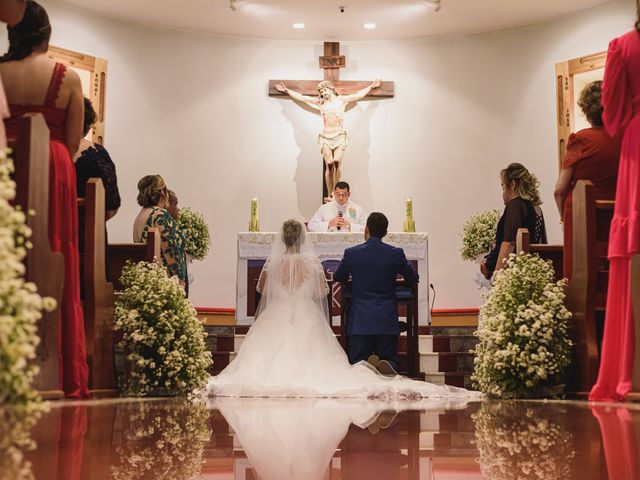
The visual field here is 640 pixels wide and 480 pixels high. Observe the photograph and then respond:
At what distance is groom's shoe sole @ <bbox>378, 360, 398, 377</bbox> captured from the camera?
24.6ft

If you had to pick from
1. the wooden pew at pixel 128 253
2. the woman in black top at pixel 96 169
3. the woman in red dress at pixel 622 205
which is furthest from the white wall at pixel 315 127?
the woman in red dress at pixel 622 205

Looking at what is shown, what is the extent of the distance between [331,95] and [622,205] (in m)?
7.75

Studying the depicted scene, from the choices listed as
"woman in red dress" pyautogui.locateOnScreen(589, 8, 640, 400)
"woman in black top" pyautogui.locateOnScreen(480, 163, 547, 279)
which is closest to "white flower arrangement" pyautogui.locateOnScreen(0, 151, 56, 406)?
"woman in red dress" pyautogui.locateOnScreen(589, 8, 640, 400)

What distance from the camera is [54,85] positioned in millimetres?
4555

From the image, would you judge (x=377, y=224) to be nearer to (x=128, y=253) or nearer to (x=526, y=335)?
(x=128, y=253)

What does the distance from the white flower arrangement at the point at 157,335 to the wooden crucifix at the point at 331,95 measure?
254 inches

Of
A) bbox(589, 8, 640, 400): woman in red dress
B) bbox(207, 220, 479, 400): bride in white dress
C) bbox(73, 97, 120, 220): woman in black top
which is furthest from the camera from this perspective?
bbox(207, 220, 479, 400): bride in white dress

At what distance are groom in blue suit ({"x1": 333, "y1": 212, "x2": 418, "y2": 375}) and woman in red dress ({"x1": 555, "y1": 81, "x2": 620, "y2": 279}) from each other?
192cm

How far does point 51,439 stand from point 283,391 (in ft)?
12.6

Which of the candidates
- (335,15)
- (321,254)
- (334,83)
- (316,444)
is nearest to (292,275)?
(321,254)

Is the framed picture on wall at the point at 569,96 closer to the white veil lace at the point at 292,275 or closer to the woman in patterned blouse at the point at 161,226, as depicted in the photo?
the white veil lace at the point at 292,275

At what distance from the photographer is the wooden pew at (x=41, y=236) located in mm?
3773

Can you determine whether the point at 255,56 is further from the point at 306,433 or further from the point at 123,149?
the point at 306,433

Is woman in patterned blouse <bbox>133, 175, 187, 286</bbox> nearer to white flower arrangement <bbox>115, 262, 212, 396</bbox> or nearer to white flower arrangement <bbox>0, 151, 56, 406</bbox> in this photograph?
white flower arrangement <bbox>115, 262, 212, 396</bbox>
